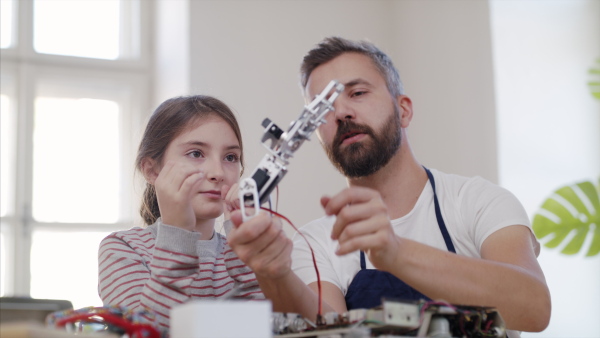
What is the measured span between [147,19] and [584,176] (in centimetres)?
207

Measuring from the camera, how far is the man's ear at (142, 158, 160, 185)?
1.73 meters

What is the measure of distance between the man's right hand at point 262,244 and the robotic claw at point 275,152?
2 cm

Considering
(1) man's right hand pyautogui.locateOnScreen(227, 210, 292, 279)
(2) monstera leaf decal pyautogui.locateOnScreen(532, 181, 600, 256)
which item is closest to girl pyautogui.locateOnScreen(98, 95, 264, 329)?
(1) man's right hand pyautogui.locateOnScreen(227, 210, 292, 279)

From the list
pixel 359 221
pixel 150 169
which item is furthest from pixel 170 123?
pixel 359 221

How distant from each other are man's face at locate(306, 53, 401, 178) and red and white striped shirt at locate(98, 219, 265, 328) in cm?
38

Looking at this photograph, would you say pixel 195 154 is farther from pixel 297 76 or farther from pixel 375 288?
pixel 297 76

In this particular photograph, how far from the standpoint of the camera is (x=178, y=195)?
135 centimetres

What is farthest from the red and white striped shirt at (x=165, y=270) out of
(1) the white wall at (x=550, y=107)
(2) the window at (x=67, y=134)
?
(2) the window at (x=67, y=134)

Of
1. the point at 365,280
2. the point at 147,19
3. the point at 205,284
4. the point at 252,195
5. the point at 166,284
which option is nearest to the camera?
the point at 252,195

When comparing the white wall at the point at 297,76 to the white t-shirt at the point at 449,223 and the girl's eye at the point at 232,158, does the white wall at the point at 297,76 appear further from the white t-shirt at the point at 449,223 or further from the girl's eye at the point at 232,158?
the girl's eye at the point at 232,158

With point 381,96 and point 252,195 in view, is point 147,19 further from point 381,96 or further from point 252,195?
point 252,195

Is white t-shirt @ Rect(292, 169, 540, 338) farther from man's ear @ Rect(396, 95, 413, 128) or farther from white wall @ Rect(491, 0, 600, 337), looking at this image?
white wall @ Rect(491, 0, 600, 337)

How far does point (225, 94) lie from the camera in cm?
321

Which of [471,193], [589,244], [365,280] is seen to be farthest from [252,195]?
[589,244]
